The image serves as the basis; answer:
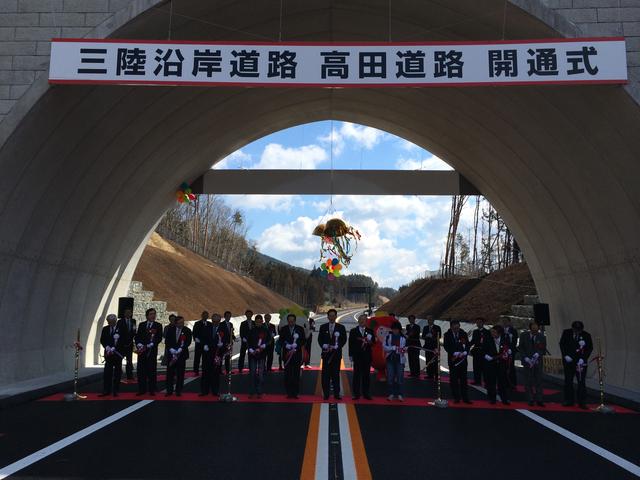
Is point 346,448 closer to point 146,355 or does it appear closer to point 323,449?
point 323,449

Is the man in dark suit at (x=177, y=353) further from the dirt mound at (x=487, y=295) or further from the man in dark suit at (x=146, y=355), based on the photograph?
the dirt mound at (x=487, y=295)

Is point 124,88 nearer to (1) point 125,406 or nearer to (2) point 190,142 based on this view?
(2) point 190,142

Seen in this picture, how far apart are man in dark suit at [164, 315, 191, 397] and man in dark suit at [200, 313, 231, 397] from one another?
Answer: 39 centimetres

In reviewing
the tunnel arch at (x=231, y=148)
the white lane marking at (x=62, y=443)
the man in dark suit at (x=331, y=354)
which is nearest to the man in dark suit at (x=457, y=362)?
the man in dark suit at (x=331, y=354)

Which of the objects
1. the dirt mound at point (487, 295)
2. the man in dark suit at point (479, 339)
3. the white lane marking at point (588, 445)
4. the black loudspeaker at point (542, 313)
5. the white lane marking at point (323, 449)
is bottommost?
the white lane marking at point (588, 445)

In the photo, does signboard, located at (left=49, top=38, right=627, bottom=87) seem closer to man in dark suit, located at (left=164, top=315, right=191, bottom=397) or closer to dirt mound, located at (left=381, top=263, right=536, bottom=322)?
man in dark suit, located at (left=164, top=315, right=191, bottom=397)

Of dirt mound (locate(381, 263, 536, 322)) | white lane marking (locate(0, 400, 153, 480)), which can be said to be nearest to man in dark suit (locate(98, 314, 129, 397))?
white lane marking (locate(0, 400, 153, 480))

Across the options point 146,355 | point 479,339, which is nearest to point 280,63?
point 146,355

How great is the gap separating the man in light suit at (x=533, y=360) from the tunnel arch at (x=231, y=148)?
2171 millimetres

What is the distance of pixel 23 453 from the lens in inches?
251

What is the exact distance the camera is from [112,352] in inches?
420

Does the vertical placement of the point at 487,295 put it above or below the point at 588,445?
above

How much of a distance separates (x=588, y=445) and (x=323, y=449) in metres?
3.53

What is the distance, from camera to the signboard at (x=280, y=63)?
816cm
